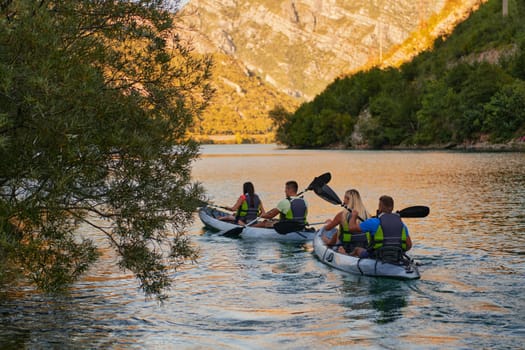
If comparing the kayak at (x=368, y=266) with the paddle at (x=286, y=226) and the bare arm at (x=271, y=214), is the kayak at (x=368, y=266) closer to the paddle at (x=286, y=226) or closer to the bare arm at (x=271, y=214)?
the paddle at (x=286, y=226)

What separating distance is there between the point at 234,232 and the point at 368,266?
883 cm

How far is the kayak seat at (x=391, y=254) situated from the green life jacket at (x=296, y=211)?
6.74 meters

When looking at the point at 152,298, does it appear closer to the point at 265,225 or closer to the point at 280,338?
the point at 280,338

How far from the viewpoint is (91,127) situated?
33.3 feet

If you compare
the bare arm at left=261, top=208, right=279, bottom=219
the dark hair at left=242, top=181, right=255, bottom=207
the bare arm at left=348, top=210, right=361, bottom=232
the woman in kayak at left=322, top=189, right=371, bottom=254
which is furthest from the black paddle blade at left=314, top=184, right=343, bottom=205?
the dark hair at left=242, top=181, right=255, bottom=207

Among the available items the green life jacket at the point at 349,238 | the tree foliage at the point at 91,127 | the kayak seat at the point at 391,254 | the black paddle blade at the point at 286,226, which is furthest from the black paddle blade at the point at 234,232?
the tree foliage at the point at 91,127

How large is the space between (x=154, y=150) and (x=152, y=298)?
4.79 meters

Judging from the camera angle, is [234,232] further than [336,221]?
Yes

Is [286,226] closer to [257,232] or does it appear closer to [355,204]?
[257,232]

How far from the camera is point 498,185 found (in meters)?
41.9

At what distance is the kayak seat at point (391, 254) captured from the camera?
52.4 ft

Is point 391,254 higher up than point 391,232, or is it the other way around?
point 391,232

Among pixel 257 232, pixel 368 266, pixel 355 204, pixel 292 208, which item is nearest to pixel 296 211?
pixel 292 208

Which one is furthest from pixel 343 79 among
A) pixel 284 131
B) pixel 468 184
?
pixel 468 184
